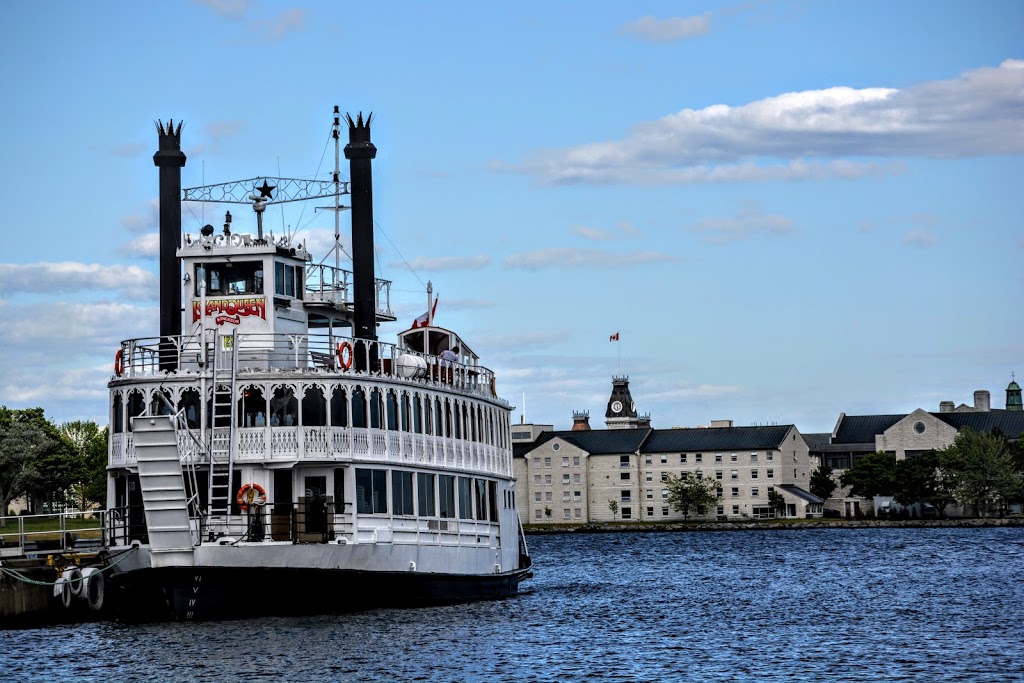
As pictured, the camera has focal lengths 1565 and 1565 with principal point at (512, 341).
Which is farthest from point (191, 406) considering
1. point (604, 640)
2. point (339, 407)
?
point (604, 640)

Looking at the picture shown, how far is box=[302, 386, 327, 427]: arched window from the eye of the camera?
4084cm

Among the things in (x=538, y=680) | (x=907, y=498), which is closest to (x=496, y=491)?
Result: (x=538, y=680)

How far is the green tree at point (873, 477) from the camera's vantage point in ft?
532

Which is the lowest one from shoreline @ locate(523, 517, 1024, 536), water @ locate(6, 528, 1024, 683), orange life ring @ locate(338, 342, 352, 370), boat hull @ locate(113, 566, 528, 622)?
water @ locate(6, 528, 1024, 683)

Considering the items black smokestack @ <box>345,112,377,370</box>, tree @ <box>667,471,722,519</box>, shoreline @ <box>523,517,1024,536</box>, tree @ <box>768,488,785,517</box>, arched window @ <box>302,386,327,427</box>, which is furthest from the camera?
tree @ <box>667,471,722,519</box>

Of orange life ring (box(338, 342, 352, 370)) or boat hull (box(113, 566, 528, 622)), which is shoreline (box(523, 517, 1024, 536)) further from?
boat hull (box(113, 566, 528, 622))

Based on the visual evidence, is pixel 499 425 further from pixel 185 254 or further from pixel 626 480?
pixel 626 480

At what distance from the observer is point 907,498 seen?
161 meters

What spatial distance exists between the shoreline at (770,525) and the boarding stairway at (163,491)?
403 ft

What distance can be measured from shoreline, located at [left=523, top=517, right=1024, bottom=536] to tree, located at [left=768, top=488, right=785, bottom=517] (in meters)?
3.28

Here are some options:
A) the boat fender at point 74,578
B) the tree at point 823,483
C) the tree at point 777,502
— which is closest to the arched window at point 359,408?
the boat fender at point 74,578

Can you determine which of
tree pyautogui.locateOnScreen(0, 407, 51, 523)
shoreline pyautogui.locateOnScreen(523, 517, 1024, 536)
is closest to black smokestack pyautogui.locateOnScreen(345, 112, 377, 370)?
tree pyautogui.locateOnScreen(0, 407, 51, 523)

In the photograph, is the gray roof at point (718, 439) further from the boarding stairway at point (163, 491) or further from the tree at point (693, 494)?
the boarding stairway at point (163, 491)

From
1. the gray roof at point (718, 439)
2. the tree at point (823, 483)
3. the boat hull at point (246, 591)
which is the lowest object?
the boat hull at point (246, 591)
